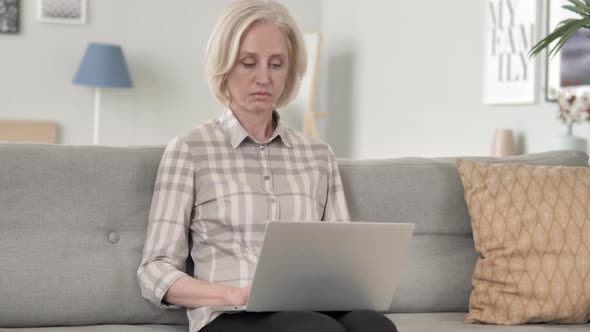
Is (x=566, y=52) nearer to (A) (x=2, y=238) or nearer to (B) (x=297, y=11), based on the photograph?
(A) (x=2, y=238)

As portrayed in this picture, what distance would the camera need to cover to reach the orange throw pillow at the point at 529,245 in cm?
223

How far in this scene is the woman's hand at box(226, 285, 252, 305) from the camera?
6.08 feet

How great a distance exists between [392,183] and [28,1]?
5117 millimetres

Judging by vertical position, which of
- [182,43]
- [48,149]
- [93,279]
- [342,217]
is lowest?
[93,279]

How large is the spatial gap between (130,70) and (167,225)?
518 cm

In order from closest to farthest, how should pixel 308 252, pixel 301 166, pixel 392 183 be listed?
pixel 308 252, pixel 301 166, pixel 392 183

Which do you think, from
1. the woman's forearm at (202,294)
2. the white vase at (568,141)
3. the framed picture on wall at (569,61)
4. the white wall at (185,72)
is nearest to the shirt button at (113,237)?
the woman's forearm at (202,294)

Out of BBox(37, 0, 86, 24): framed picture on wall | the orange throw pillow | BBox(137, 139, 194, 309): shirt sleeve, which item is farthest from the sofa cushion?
BBox(37, 0, 86, 24): framed picture on wall

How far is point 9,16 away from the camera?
22.1 ft

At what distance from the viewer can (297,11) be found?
7.36 metres

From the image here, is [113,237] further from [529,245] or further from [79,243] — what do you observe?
[529,245]

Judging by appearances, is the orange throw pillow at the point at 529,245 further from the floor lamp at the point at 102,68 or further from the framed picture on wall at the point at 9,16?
the framed picture on wall at the point at 9,16

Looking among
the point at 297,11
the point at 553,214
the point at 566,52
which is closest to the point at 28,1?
the point at 297,11

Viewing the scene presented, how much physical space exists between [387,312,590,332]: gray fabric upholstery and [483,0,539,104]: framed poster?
7.56 ft
